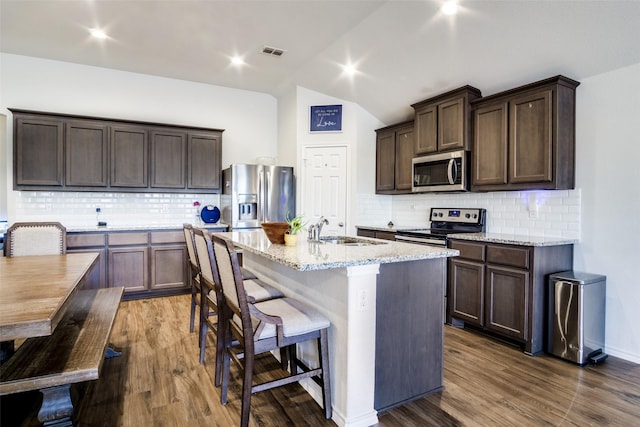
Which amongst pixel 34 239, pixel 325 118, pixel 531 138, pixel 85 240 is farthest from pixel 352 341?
pixel 325 118

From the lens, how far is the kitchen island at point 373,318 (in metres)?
1.87

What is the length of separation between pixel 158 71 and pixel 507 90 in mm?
4335

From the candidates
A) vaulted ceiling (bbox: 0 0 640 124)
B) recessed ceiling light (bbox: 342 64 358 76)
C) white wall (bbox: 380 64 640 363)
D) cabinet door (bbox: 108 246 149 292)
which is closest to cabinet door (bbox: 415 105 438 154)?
vaulted ceiling (bbox: 0 0 640 124)

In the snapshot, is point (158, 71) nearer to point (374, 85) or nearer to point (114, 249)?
point (114, 249)

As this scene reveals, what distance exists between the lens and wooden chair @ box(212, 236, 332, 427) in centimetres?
174

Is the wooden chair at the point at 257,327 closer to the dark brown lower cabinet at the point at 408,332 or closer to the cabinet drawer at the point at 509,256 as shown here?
the dark brown lower cabinet at the point at 408,332

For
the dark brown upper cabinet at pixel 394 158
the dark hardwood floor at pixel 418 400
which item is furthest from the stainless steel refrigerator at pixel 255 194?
the dark hardwood floor at pixel 418 400

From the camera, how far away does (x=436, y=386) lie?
2250mm

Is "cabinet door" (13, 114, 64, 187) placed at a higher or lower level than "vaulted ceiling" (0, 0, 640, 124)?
lower

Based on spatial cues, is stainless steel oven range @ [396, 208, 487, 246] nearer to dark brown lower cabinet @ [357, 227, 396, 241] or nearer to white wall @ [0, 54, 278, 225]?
dark brown lower cabinet @ [357, 227, 396, 241]

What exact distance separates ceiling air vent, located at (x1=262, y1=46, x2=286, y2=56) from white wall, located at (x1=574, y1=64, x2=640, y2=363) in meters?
3.07

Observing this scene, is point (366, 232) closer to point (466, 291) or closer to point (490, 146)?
point (466, 291)

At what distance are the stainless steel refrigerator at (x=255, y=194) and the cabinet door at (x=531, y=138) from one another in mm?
2880

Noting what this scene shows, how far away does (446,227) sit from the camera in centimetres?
430
